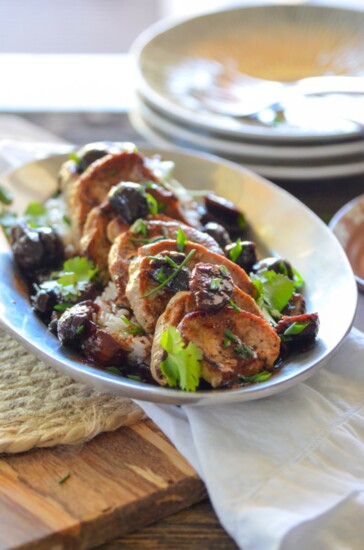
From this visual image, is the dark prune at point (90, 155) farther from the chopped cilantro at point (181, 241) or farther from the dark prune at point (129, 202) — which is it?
the chopped cilantro at point (181, 241)

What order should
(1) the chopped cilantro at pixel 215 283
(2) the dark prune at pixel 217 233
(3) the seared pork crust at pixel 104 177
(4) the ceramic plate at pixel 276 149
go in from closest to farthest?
1. (1) the chopped cilantro at pixel 215 283
2. (2) the dark prune at pixel 217 233
3. (3) the seared pork crust at pixel 104 177
4. (4) the ceramic plate at pixel 276 149

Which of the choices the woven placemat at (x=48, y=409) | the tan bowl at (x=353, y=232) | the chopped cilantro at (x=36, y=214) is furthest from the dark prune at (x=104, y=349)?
the tan bowl at (x=353, y=232)

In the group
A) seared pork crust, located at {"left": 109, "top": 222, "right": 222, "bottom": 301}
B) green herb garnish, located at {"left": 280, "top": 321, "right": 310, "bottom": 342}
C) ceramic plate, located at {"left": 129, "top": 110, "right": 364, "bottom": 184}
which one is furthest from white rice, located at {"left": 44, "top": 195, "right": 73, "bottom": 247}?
green herb garnish, located at {"left": 280, "top": 321, "right": 310, "bottom": 342}

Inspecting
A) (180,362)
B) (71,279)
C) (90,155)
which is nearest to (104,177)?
(90,155)

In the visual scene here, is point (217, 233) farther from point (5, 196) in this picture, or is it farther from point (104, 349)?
point (5, 196)

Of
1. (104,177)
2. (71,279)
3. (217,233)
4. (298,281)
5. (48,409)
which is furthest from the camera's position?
(104,177)
